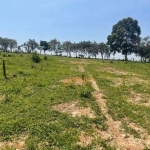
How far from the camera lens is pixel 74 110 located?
27.1 ft

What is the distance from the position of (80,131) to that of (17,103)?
12.7 feet

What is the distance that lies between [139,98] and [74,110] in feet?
16.1

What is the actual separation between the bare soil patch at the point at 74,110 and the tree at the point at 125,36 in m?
53.2

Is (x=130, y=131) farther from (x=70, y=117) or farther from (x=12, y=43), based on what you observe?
(x=12, y=43)

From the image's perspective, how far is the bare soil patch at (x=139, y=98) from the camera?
10000mm

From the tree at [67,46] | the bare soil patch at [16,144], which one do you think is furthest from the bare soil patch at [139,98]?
the tree at [67,46]

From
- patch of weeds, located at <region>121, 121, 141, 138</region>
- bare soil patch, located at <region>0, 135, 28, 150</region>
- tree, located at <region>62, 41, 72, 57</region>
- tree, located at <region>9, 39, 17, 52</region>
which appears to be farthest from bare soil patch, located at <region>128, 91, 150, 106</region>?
tree, located at <region>9, 39, 17, 52</region>

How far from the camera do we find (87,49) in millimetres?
103000

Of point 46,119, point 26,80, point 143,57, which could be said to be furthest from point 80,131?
point 143,57

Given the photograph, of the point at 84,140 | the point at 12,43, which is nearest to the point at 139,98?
the point at 84,140

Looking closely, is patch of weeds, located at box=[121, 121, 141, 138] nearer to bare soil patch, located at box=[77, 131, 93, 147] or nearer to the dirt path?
the dirt path

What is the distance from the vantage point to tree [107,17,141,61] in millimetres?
58844

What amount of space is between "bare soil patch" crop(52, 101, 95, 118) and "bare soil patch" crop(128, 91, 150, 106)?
3.35m

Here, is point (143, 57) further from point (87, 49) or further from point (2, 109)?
point (2, 109)
